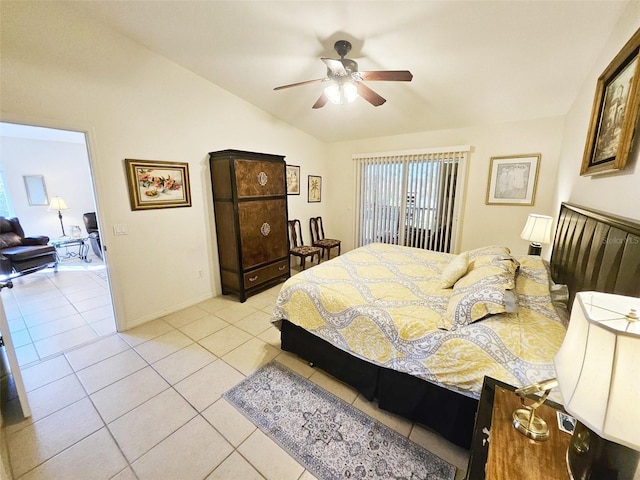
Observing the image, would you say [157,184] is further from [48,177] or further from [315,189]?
[48,177]

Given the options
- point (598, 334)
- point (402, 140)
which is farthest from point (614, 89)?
point (402, 140)

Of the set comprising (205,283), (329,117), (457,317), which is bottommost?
(205,283)

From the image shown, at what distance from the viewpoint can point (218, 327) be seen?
2883 millimetres

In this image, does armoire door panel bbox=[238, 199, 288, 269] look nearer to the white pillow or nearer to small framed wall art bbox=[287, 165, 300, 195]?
small framed wall art bbox=[287, 165, 300, 195]

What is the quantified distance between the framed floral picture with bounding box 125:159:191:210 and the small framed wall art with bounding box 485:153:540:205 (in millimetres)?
4270

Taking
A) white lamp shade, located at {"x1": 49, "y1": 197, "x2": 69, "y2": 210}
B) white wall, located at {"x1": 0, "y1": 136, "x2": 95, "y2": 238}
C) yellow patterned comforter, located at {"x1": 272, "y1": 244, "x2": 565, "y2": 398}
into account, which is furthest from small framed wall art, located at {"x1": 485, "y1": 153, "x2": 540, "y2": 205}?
white wall, located at {"x1": 0, "y1": 136, "x2": 95, "y2": 238}

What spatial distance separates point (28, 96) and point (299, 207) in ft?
11.5

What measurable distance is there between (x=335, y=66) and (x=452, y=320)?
2109mm

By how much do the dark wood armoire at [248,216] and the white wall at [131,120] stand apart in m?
0.21

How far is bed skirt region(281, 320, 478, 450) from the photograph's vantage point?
1.50 m

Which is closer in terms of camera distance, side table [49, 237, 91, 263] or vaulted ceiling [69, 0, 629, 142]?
vaulted ceiling [69, 0, 629, 142]

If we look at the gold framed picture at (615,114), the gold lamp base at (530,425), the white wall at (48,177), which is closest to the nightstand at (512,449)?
the gold lamp base at (530,425)

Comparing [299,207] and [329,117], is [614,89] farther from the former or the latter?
[299,207]

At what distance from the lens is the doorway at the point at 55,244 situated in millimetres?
2818
